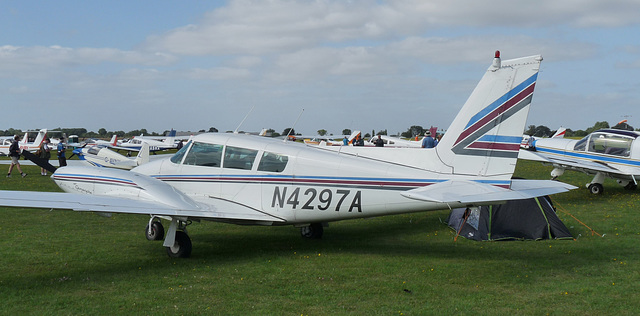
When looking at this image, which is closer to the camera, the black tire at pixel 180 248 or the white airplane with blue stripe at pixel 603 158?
the black tire at pixel 180 248

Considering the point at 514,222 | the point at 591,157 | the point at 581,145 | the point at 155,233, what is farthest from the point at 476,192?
the point at 581,145

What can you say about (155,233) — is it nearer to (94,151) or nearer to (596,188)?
(596,188)

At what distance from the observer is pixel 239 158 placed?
9.04 meters

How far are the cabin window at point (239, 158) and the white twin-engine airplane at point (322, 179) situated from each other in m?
0.02

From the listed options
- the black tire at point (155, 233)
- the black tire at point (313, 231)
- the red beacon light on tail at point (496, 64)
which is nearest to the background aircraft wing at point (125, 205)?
the black tire at point (155, 233)

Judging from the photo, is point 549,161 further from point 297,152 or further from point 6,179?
point 6,179

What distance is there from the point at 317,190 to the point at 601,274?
445 centimetres

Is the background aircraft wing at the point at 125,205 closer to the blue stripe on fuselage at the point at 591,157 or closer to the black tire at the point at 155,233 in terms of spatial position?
the black tire at the point at 155,233

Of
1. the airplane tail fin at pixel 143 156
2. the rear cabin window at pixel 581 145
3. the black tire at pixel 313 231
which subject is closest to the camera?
the black tire at pixel 313 231

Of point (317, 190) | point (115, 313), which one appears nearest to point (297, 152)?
point (317, 190)

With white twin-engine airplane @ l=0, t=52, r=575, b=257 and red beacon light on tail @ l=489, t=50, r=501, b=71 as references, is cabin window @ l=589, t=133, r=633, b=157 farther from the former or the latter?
red beacon light on tail @ l=489, t=50, r=501, b=71

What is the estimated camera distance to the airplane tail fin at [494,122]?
296 inches

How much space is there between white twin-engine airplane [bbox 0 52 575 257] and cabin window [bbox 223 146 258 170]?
2cm

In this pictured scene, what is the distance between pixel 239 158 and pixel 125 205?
208 cm
